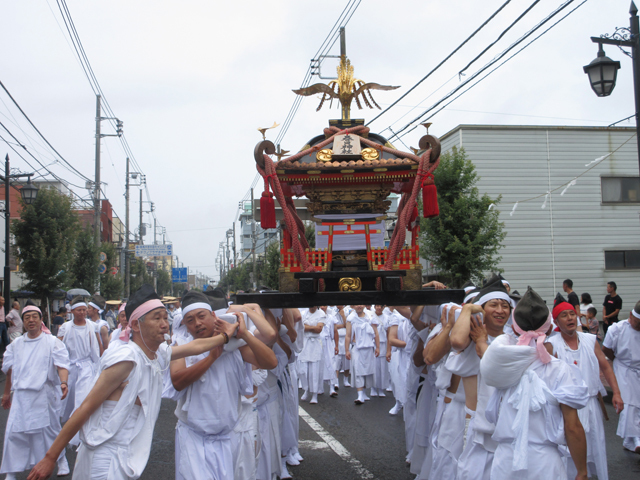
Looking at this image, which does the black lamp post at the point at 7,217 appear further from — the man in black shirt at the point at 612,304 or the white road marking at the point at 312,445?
the man in black shirt at the point at 612,304

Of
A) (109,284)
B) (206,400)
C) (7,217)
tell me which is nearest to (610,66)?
(206,400)

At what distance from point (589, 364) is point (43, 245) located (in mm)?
19720

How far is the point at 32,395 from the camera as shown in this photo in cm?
682

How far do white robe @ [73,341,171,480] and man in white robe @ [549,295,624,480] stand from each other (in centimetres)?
400

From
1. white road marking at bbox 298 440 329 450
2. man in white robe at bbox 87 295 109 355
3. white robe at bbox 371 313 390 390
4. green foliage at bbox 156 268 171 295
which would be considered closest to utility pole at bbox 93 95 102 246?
man in white robe at bbox 87 295 109 355

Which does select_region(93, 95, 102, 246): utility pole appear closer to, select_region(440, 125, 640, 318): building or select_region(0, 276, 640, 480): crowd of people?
select_region(440, 125, 640, 318): building

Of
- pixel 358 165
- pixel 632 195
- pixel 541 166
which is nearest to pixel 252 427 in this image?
pixel 358 165

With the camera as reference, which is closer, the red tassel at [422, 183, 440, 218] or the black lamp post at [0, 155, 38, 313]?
the red tassel at [422, 183, 440, 218]

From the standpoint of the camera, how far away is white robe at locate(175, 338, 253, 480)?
4266 mm

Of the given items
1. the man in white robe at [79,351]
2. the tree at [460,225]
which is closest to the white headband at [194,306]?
the man in white robe at [79,351]

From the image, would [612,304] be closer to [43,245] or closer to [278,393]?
[278,393]

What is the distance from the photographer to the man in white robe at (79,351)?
8.55m

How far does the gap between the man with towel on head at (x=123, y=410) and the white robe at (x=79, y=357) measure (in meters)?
5.16

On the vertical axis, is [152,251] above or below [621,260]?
above
